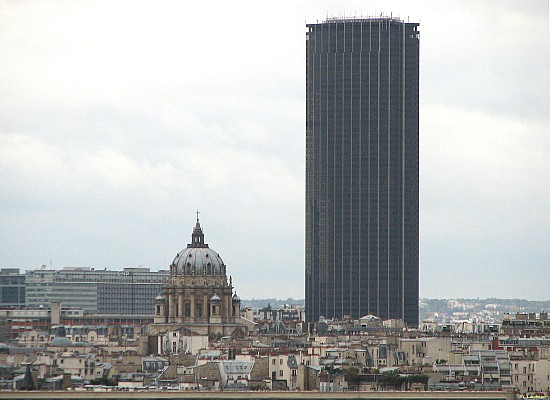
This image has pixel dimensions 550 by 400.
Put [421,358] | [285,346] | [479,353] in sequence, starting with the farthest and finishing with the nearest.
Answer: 1. [285,346]
2. [421,358]
3. [479,353]

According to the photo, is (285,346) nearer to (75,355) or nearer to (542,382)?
(75,355)

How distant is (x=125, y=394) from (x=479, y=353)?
146ft

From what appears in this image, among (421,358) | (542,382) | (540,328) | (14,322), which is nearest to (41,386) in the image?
A: (542,382)

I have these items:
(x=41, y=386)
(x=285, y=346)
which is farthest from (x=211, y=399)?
(x=285, y=346)

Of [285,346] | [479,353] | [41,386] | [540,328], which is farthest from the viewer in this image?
[540,328]

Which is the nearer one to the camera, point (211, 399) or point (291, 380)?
point (211, 399)

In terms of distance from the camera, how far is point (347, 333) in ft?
625

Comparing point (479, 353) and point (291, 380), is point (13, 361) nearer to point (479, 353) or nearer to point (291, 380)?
point (291, 380)

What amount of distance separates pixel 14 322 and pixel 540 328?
4223 centimetres

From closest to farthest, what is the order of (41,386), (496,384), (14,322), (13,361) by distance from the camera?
(41,386) → (496,384) → (13,361) → (14,322)

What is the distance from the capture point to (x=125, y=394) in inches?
3487

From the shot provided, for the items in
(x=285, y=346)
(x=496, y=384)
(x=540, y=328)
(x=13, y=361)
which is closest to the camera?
(x=496, y=384)

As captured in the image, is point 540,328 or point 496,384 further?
point 540,328

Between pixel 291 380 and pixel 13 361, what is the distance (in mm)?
15548
